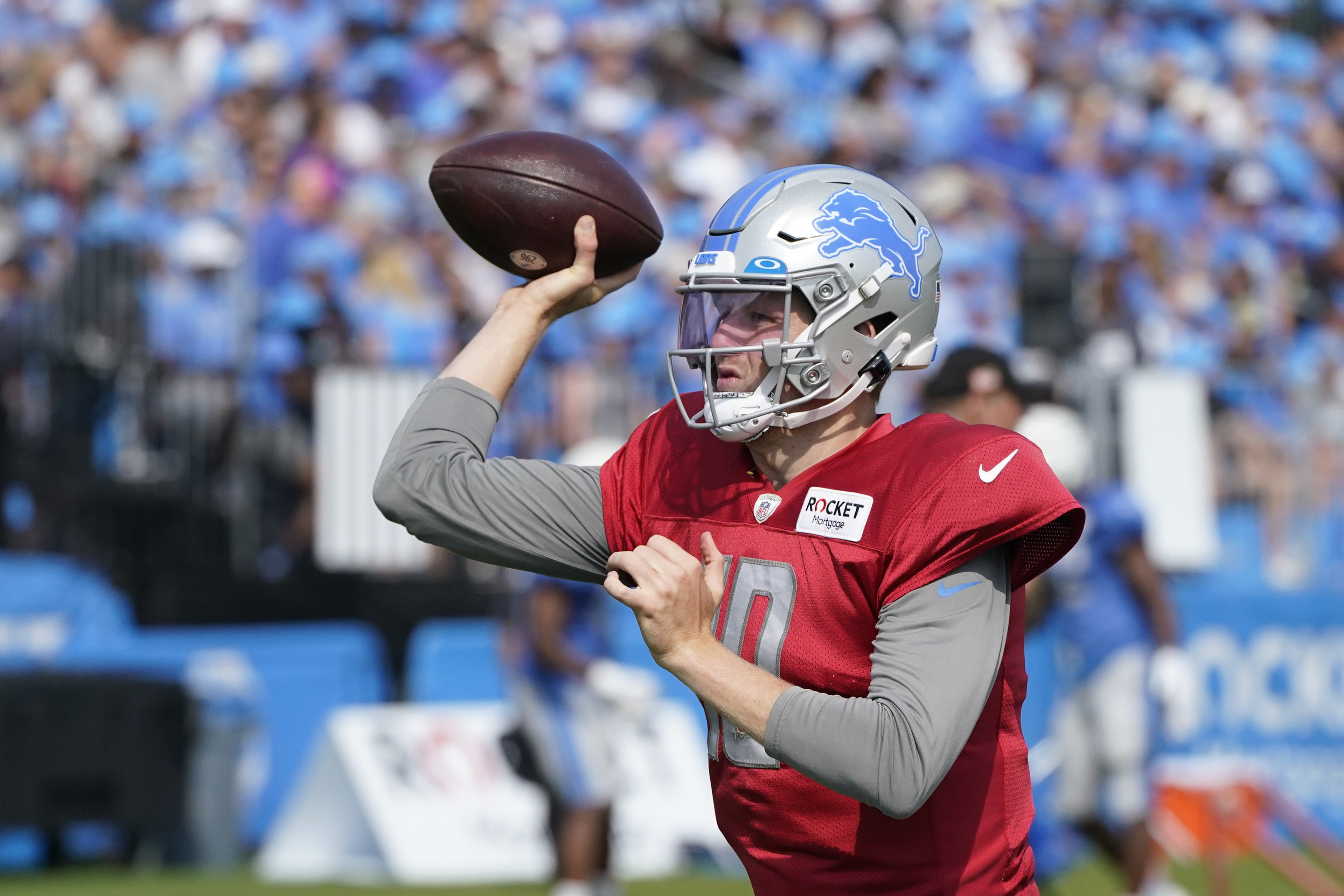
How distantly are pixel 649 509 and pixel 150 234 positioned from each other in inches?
279

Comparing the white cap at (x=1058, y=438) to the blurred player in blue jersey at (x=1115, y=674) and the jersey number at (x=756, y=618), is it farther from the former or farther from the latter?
the jersey number at (x=756, y=618)

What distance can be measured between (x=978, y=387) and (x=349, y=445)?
415 cm

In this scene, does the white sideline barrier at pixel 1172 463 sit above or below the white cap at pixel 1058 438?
below

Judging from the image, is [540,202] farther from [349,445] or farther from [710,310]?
[349,445]

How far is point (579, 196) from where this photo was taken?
2807mm

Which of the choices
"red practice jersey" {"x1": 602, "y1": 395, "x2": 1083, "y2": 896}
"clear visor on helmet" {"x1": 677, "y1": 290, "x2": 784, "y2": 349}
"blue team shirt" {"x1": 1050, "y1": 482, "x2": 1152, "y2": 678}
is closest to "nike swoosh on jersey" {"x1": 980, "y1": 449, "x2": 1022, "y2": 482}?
"red practice jersey" {"x1": 602, "y1": 395, "x2": 1083, "y2": 896}

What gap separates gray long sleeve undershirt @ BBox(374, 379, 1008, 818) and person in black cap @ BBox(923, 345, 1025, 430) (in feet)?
9.85

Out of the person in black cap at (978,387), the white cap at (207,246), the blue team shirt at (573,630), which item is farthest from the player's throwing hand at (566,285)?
the white cap at (207,246)

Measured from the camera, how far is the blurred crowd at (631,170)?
28.9ft

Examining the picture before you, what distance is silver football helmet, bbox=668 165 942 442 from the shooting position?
2512 millimetres

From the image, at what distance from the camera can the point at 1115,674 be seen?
21.5ft

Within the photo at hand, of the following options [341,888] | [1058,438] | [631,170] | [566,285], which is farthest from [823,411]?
[631,170]

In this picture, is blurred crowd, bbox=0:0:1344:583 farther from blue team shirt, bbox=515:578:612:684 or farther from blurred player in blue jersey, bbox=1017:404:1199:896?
blue team shirt, bbox=515:578:612:684

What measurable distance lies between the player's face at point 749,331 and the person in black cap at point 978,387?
3.00m
